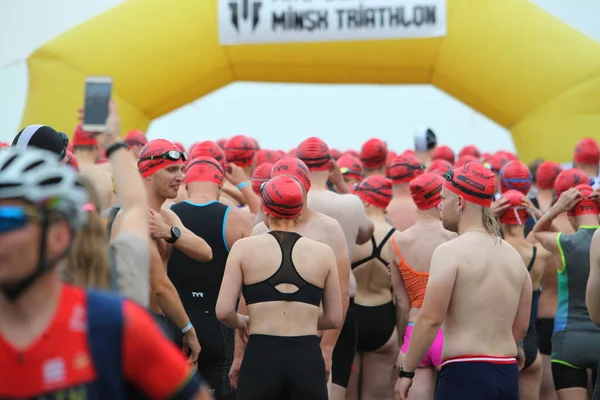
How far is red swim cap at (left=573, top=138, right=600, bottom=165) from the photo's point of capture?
8690 mm

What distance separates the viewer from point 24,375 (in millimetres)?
1882

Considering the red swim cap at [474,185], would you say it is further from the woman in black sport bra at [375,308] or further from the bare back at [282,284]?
the woman in black sport bra at [375,308]

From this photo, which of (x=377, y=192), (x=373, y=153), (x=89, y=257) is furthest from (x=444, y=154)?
(x=89, y=257)

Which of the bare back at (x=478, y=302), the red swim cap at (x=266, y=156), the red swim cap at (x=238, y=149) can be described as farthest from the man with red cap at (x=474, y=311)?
the red swim cap at (x=266, y=156)

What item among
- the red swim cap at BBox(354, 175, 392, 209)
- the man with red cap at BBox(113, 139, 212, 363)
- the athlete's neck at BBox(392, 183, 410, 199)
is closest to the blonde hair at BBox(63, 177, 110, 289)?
the man with red cap at BBox(113, 139, 212, 363)

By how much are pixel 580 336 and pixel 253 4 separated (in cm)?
718

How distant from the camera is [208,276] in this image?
18.4 feet

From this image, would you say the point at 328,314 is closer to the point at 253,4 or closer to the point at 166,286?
the point at 166,286

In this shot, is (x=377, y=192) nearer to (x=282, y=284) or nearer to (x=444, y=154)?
(x=282, y=284)

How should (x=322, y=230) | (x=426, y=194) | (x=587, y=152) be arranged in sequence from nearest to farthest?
(x=322, y=230) → (x=426, y=194) → (x=587, y=152)

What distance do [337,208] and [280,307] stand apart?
5.78 feet

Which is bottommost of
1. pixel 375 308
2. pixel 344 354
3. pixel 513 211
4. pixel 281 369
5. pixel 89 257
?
pixel 344 354

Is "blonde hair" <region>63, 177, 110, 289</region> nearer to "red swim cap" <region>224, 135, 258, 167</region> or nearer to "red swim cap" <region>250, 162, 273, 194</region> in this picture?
"red swim cap" <region>250, 162, 273, 194</region>

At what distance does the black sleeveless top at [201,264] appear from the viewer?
5574 millimetres
